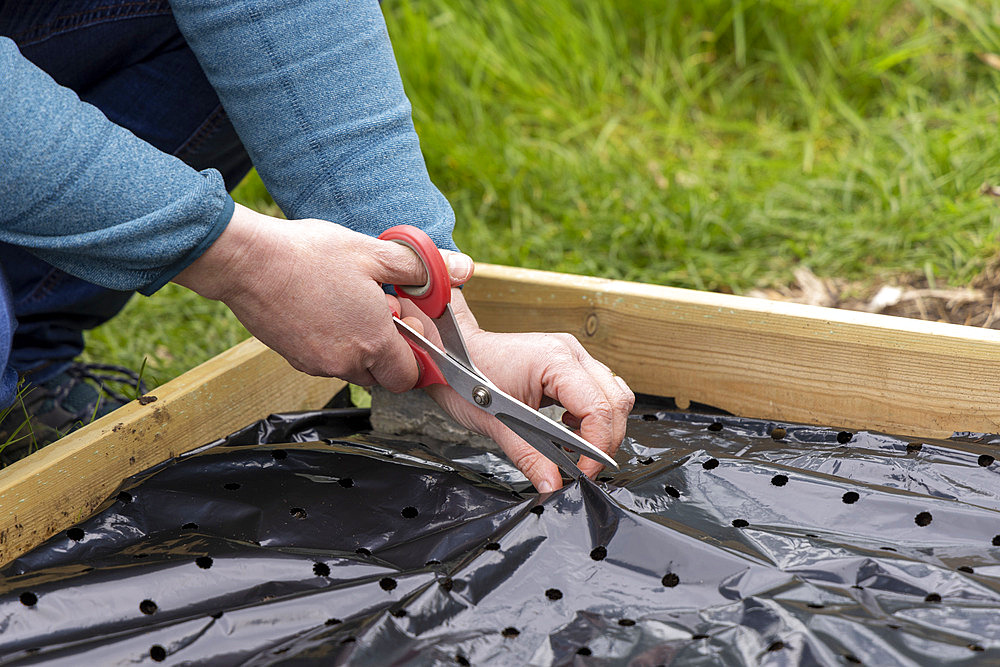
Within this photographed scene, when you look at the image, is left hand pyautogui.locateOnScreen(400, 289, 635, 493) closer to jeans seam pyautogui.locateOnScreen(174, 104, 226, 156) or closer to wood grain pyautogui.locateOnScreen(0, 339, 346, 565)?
wood grain pyautogui.locateOnScreen(0, 339, 346, 565)

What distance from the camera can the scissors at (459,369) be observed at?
0.97 m

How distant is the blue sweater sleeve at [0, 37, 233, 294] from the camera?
85cm

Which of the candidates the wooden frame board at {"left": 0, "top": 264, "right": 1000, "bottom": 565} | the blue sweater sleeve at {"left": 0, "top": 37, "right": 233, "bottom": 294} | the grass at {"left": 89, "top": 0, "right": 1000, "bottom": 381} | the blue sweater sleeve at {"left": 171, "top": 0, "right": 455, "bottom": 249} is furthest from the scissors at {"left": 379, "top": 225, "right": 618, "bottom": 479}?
the grass at {"left": 89, "top": 0, "right": 1000, "bottom": 381}

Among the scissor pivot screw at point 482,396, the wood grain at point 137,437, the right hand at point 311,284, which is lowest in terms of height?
the wood grain at point 137,437

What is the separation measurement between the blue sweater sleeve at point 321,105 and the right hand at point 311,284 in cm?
15

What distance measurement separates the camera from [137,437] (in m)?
1.09

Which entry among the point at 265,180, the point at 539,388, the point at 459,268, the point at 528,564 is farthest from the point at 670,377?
the point at 265,180

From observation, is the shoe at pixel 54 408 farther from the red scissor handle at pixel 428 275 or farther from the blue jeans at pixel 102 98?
the red scissor handle at pixel 428 275

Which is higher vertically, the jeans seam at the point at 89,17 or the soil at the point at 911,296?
the soil at the point at 911,296

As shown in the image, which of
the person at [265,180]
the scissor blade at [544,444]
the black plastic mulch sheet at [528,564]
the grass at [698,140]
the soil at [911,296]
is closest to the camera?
the black plastic mulch sheet at [528,564]

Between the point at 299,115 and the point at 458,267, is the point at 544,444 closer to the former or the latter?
the point at 458,267

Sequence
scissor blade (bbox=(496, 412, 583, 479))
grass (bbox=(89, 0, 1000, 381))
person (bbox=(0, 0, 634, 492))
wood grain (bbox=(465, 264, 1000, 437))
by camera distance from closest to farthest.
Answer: person (bbox=(0, 0, 634, 492)), scissor blade (bbox=(496, 412, 583, 479)), wood grain (bbox=(465, 264, 1000, 437)), grass (bbox=(89, 0, 1000, 381))

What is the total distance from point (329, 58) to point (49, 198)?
38 centimetres

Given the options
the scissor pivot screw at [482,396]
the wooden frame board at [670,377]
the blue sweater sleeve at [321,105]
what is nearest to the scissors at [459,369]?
the scissor pivot screw at [482,396]
